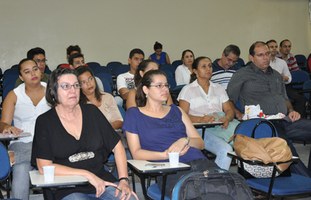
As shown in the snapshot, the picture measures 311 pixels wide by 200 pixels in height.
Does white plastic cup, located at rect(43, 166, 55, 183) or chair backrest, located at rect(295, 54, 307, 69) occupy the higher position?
chair backrest, located at rect(295, 54, 307, 69)

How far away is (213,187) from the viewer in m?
2.56

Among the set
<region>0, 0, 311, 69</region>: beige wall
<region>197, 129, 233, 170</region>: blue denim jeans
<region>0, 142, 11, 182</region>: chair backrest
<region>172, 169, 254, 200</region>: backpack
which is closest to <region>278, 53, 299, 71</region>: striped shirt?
<region>0, 0, 311, 69</region>: beige wall

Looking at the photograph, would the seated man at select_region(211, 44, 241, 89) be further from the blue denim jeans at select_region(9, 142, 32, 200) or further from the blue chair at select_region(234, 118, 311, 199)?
the blue denim jeans at select_region(9, 142, 32, 200)

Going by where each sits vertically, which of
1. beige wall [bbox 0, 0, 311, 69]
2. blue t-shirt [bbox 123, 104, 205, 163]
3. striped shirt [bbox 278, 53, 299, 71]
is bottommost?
blue t-shirt [bbox 123, 104, 205, 163]

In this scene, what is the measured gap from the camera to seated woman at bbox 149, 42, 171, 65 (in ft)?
36.4

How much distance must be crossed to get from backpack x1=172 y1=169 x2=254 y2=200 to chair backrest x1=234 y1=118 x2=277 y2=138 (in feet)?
4.66

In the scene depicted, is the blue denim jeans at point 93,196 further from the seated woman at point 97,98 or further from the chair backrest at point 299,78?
the chair backrest at point 299,78

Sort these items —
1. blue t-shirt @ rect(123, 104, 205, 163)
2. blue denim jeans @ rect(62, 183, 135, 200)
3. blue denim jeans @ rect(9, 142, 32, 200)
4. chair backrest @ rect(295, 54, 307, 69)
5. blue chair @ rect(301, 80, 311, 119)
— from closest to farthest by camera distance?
blue denim jeans @ rect(62, 183, 135, 200)
blue t-shirt @ rect(123, 104, 205, 163)
blue denim jeans @ rect(9, 142, 32, 200)
blue chair @ rect(301, 80, 311, 119)
chair backrest @ rect(295, 54, 307, 69)

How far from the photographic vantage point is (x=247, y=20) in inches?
496

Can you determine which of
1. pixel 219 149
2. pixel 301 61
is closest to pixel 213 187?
pixel 219 149

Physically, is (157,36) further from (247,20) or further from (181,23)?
(247,20)

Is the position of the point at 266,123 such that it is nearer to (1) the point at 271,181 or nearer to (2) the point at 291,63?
(1) the point at 271,181

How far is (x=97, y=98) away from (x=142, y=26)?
7.30m

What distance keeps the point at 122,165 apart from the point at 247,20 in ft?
33.1
